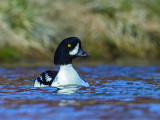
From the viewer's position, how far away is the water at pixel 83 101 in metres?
6.20

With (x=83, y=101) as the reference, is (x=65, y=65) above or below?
above

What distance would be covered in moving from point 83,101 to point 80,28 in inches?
439

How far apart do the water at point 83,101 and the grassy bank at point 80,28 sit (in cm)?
583

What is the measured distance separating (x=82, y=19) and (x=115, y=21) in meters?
1.32

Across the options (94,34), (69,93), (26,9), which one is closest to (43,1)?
(26,9)

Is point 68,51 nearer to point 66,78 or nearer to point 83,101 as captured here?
point 66,78

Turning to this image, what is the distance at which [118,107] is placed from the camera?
6.73 metres

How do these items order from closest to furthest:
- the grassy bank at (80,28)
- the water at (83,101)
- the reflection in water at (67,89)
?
the water at (83,101) → the reflection in water at (67,89) → the grassy bank at (80,28)

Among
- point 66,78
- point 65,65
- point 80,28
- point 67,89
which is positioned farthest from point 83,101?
point 80,28

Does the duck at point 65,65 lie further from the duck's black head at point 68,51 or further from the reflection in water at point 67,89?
the reflection in water at point 67,89

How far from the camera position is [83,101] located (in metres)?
7.34

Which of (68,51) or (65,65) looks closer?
(65,65)

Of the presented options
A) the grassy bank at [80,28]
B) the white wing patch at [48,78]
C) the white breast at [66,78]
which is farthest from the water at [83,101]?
the grassy bank at [80,28]

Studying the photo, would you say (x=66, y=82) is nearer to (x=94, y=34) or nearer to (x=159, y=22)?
(x=94, y=34)
